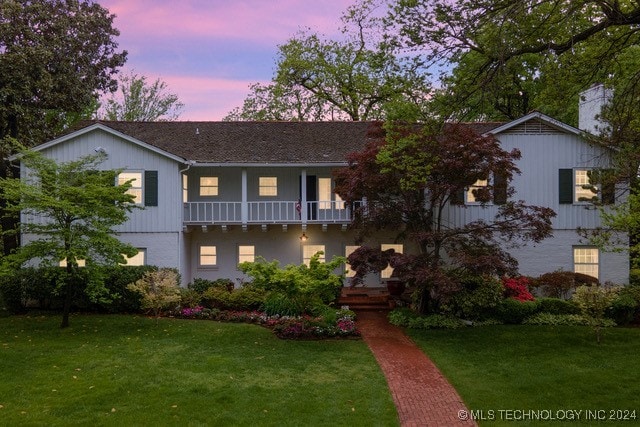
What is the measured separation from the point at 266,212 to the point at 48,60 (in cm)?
1190

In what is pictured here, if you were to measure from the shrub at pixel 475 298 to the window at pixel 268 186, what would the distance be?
9397mm

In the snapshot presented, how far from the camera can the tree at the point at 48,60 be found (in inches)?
836

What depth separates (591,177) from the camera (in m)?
15.3

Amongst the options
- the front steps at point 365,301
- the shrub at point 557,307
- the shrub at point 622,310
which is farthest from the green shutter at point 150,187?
A: the shrub at point 622,310

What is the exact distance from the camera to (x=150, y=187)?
19.9 metres

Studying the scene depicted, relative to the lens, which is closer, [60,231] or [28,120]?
[60,231]

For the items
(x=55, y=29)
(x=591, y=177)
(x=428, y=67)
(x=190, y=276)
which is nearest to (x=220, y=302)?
(x=190, y=276)

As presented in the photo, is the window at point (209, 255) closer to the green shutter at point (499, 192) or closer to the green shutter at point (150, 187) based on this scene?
the green shutter at point (150, 187)

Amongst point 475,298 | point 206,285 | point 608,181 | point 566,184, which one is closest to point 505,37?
point 608,181

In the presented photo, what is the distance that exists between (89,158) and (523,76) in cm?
2519

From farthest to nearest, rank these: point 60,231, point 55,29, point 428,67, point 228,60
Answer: point 55,29
point 228,60
point 60,231
point 428,67

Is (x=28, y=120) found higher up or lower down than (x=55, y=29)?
lower down

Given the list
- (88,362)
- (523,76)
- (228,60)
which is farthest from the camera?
(523,76)

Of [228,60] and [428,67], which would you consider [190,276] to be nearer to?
[228,60]
